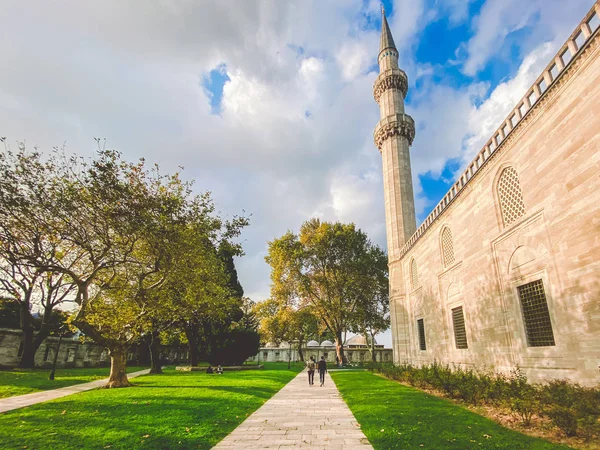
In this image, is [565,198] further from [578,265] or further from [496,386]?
[496,386]

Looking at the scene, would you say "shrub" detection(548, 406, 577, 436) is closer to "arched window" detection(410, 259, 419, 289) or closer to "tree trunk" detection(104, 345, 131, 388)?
"tree trunk" detection(104, 345, 131, 388)

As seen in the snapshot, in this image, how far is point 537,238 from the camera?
35.1 ft

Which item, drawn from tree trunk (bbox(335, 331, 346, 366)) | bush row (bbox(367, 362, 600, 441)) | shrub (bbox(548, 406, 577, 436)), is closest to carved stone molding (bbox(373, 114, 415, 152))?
tree trunk (bbox(335, 331, 346, 366))

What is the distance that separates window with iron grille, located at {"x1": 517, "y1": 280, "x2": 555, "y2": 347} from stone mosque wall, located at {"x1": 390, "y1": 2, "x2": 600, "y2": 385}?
0.11 ft

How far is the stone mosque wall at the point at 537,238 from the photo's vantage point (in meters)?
8.73

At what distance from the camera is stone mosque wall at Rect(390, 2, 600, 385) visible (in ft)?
28.6

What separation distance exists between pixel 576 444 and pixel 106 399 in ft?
41.4

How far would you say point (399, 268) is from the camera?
2798 centimetres

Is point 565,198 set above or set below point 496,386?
above

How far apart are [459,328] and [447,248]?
14.4 feet

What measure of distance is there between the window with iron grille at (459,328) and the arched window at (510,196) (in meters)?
5.93

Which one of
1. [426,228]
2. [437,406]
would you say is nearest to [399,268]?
[426,228]

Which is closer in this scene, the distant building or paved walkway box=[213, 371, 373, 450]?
paved walkway box=[213, 371, 373, 450]

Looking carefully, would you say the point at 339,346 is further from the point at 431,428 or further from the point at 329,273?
the point at 431,428
